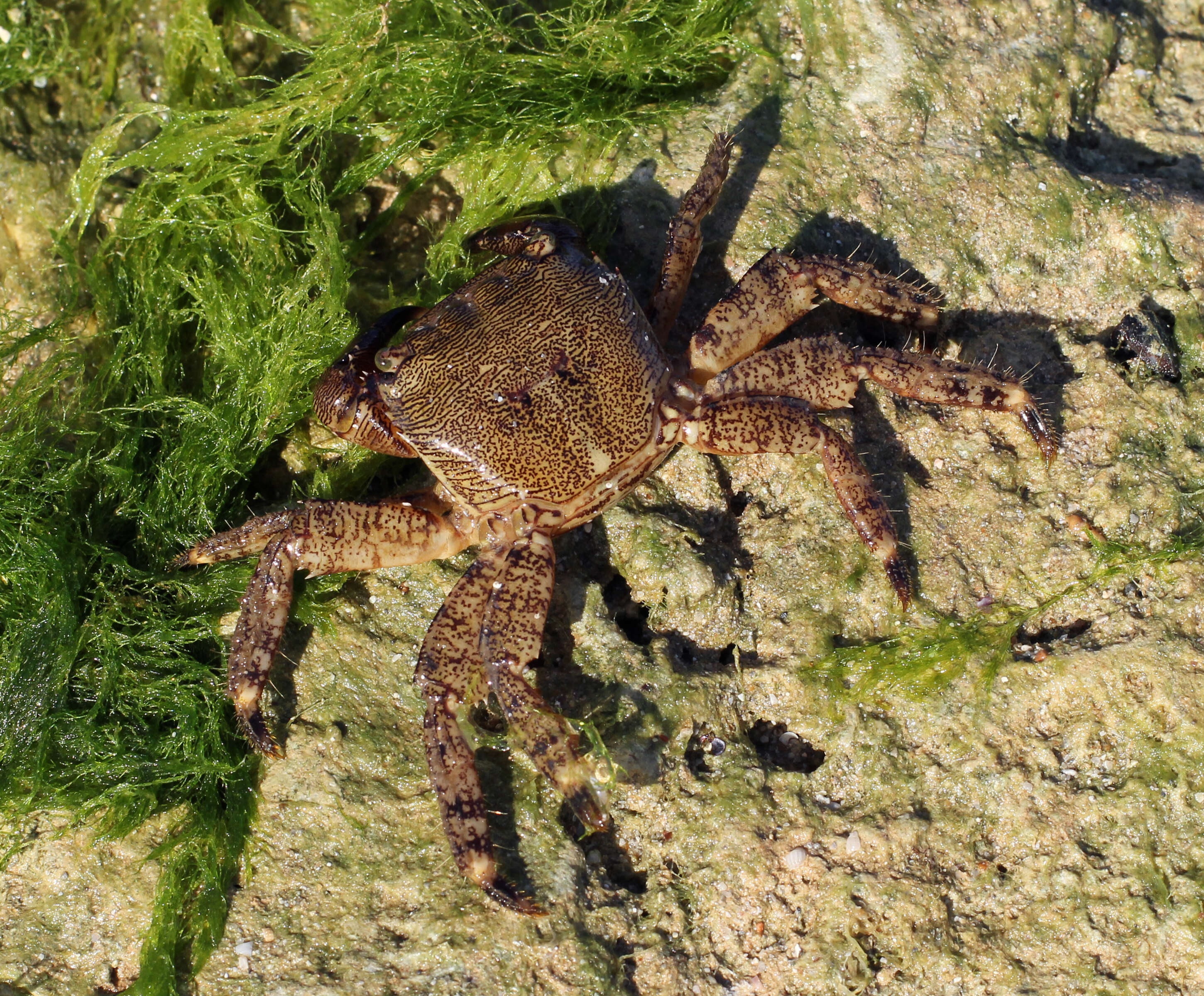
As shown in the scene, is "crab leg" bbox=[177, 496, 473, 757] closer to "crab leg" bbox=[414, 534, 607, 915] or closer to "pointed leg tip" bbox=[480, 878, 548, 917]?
"crab leg" bbox=[414, 534, 607, 915]

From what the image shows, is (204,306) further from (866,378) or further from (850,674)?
(850,674)

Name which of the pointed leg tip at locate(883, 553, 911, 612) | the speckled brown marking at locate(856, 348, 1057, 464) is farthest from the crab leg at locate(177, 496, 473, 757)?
the speckled brown marking at locate(856, 348, 1057, 464)

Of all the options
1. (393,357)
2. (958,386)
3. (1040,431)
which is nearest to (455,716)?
(393,357)

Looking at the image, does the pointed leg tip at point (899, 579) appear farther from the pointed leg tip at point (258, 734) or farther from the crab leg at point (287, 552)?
the pointed leg tip at point (258, 734)

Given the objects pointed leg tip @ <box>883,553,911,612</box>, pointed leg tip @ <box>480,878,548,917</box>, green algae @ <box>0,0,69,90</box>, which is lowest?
pointed leg tip @ <box>480,878,548,917</box>

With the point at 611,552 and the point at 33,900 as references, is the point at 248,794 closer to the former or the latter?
the point at 33,900

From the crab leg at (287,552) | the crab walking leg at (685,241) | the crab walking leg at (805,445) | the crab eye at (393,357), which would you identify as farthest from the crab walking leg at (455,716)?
the crab walking leg at (685,241)

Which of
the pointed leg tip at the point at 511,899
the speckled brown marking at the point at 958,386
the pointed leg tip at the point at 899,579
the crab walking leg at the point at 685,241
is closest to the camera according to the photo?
the pointed leg tip at the point at 511,899

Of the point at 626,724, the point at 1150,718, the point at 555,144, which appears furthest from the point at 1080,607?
the point at 555,144
